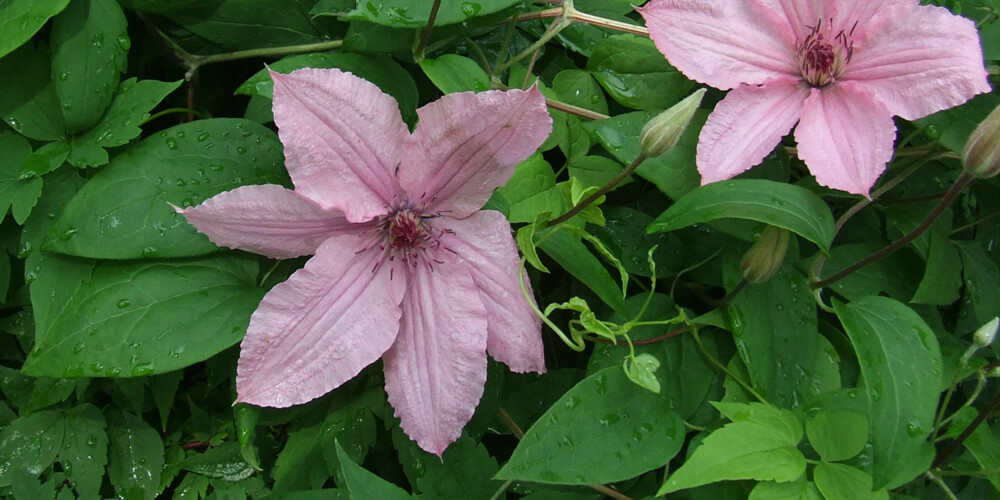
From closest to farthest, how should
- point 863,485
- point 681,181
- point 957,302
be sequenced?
point 863,485 < point 681,181 < point 957,302

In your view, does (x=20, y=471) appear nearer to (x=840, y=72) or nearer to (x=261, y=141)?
(x=261, y=141)

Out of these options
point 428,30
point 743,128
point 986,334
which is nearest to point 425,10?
point 428,30

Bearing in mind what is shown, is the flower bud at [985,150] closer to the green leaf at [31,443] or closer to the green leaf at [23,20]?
the green leaf at [23,20]

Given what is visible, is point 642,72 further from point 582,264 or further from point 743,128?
point 582,264

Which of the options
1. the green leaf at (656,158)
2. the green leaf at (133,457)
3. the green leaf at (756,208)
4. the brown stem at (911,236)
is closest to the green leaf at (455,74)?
the green leaf at (656,158)

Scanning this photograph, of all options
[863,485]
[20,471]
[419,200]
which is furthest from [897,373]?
[20,471]

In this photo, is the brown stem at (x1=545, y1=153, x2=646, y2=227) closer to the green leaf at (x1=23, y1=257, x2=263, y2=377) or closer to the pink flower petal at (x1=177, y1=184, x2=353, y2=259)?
the pink flower petal at (x1=177, y1=184, x2=353, y2=259)

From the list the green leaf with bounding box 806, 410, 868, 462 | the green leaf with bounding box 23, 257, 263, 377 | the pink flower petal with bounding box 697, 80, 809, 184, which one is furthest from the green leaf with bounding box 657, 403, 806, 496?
the green leaf with bounding box 23, 257, 263, 377
